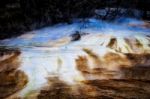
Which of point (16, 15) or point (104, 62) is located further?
point (16, 15)

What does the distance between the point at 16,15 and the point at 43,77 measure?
2.91ft

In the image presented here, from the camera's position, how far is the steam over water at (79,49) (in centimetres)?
252

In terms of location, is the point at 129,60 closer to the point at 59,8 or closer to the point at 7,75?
the point at 59,8

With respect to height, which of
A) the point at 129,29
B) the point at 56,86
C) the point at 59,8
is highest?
the point at 59,8

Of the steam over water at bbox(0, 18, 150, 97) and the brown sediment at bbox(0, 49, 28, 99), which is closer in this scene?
the brown sediment at bbox(0, 49, 28, 99)

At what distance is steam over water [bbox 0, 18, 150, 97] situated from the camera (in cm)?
252

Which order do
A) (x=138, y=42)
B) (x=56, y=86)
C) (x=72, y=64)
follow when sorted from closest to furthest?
(x=56, y=86) < (x=72, y=64) < (x=138, y=42)

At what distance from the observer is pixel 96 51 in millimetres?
2775

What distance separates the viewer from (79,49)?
2.78m

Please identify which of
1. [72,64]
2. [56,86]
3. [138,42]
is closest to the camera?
[56,86]

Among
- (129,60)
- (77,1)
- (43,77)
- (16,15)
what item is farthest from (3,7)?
(129,60)

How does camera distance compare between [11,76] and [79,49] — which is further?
[79,49]

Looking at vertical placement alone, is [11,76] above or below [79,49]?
below

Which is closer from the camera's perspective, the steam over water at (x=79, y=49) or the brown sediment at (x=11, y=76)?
the brown sediment at (x=11, y=76)
